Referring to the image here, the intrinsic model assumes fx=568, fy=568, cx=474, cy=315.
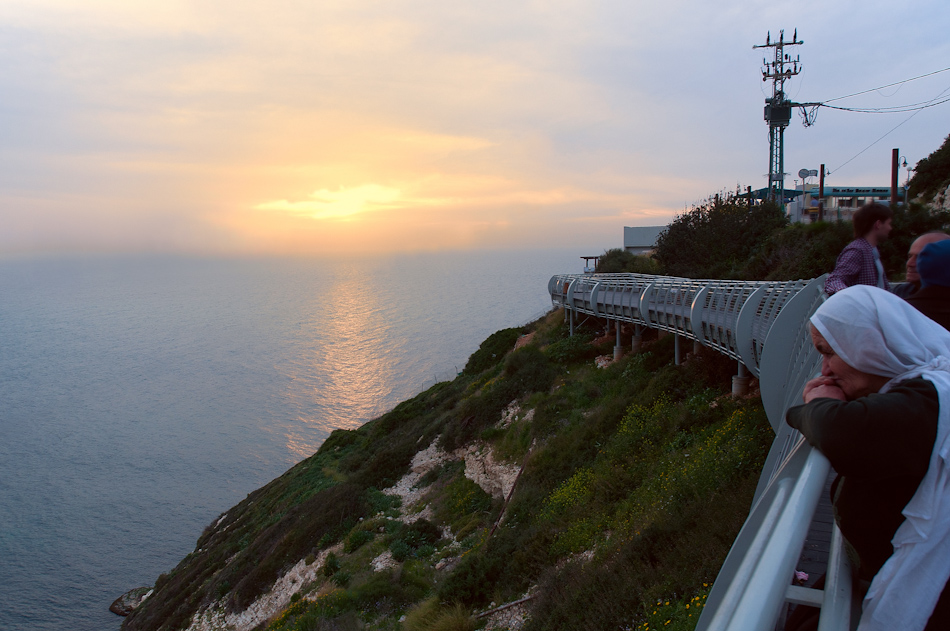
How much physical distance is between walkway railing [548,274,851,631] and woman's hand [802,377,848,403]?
0.20 metres

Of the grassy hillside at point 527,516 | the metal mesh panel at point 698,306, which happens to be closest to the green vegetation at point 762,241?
the metal mesh panel at point 698,306

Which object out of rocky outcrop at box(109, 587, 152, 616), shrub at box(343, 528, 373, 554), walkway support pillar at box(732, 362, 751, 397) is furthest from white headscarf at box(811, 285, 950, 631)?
rocky outcrop at box(109, 587, 152, 616)

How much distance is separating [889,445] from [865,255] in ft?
13.9

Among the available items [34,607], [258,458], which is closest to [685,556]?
[34,607]

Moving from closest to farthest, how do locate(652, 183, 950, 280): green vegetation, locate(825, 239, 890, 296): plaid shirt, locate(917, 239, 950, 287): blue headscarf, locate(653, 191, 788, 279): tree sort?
1. locate(917, 239, 950, 287): blue headscarf
2. locate(825, 239, 890, 296): plaid shirt
3. locate(652, 183, 950, 280): green vegetation
4. locate(653, 191, 788, 279): tree

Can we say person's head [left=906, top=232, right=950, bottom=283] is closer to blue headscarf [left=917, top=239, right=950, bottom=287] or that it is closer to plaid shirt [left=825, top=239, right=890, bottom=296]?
plaid shirt [left=825, top=239, right=890, bottom=296]

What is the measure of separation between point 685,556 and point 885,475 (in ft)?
17.3

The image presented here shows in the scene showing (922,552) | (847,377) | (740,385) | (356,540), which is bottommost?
(356,540)

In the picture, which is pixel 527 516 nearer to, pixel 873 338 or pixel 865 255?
pixel 865 255

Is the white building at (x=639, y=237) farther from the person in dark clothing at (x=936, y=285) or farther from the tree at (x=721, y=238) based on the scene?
the person in dark clothing at (x=936, y=285)

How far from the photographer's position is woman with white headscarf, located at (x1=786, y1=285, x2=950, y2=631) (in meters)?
Answer: 1.54

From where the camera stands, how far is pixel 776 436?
3918 millimetres

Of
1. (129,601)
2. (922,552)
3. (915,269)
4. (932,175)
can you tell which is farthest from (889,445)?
(129,601)

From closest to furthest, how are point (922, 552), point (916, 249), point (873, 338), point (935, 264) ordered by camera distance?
point (922, 552) < point (873, 338) < point (935, 264) < point (916, 249)
